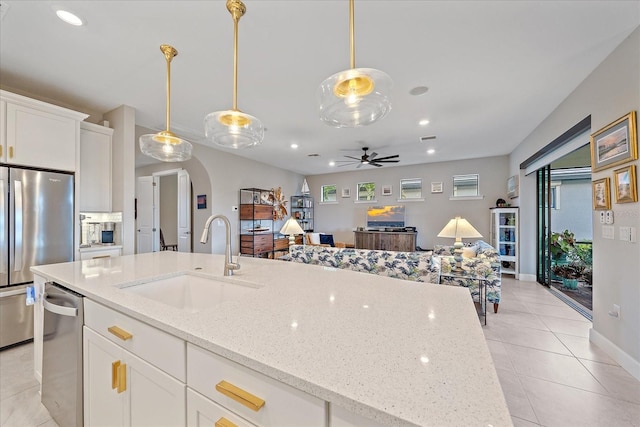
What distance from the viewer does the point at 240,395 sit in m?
0.71

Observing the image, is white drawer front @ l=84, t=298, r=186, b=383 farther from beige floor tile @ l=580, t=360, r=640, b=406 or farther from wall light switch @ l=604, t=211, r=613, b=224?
wall light switch @ l=604, t=211, r=613, b=224

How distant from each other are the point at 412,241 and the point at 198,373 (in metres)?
6.68

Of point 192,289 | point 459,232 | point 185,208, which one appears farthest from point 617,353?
point 185,208

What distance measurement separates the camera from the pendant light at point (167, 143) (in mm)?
2150

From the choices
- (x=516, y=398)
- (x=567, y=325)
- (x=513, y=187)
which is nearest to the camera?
(x=516, y=398)

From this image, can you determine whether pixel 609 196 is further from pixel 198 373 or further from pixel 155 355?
pixel 155 355

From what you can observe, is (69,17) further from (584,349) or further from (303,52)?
(584,349)

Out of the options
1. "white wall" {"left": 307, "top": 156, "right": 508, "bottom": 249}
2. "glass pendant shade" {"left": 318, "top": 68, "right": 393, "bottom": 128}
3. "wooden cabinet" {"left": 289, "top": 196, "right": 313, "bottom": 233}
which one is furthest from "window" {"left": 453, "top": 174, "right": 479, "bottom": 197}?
"glass pendant shade" {"left": 318, "top": 68, "right": 393, "bottom": 128}

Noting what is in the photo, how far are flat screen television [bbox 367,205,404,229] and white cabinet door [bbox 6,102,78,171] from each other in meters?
6.56

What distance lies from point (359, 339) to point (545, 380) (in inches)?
89.9

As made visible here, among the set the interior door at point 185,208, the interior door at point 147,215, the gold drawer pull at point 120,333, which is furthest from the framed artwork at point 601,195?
the interior door at point 147,215

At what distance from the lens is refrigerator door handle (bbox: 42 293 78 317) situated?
→ 1.34 m

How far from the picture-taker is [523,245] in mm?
5070

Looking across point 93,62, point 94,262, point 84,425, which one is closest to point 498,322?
point 84,425
